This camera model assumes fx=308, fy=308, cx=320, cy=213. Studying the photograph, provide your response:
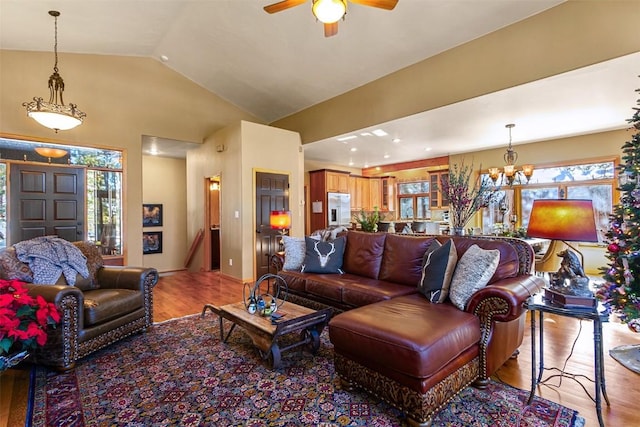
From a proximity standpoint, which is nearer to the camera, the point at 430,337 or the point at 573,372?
the point at 430,337

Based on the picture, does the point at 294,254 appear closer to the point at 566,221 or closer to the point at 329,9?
the point at 329,9

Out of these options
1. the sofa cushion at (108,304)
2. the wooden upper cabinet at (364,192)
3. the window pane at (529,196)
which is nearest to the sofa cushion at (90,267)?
the sofa cushion at (108,304)

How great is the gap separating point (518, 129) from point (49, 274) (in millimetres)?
7224

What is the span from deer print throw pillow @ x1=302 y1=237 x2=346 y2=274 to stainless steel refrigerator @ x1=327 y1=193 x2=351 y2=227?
15.4 feet

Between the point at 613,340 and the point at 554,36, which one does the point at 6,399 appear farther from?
the point at 554,36

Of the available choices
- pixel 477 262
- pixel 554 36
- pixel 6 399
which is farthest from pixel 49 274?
pixel 554 36

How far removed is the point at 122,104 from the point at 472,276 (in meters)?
6.26

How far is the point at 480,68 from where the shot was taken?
13.2ft

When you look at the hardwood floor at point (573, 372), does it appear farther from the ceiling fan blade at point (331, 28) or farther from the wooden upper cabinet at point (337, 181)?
the wooden upper cabinet at point (337, 181)

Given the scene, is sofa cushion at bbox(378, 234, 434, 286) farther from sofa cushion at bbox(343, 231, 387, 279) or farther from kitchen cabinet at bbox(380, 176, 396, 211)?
kitchen cabinet at bbox(380, 176, 396, 211)

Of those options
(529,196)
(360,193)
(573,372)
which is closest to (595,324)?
(573,372)

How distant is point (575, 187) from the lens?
6.52 metres

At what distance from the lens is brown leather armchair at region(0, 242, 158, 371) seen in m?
2.41

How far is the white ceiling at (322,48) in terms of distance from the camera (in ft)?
12.2
